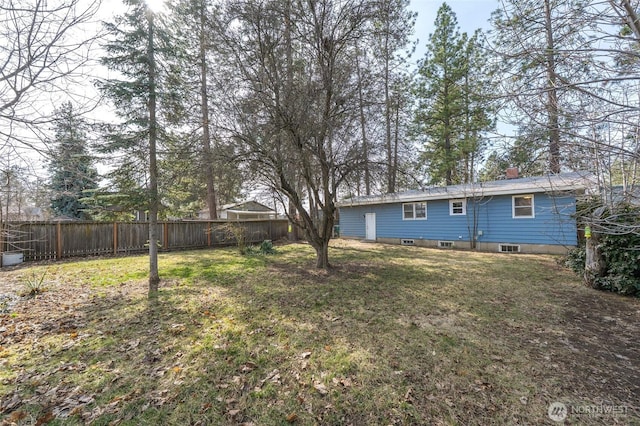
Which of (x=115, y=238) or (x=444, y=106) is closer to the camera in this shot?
(x=115, y=238)

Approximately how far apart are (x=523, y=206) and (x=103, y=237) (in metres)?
16.7

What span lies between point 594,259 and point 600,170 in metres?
2.80

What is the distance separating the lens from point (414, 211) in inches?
525

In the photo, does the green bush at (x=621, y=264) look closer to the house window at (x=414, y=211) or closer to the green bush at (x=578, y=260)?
the green bush at (x=578, y=260)

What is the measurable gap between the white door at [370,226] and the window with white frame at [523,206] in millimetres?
6950

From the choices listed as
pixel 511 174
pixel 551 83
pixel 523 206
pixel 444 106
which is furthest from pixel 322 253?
pixel 444 106

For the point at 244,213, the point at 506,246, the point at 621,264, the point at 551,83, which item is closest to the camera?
the point at 551,83

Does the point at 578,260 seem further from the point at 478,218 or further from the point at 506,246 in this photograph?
the point at 478,218

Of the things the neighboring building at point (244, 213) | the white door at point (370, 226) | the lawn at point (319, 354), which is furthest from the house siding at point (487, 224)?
the neighboring building at point (244, 213)

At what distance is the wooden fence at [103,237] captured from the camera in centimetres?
843

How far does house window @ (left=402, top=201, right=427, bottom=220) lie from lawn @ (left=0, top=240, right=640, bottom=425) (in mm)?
7565

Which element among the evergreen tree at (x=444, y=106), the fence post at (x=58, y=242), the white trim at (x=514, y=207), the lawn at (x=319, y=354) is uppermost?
the evergreen tree at (x=444, y=106)

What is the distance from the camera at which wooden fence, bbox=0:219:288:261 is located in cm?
843

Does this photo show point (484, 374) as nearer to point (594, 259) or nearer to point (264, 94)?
point (594, 259)
